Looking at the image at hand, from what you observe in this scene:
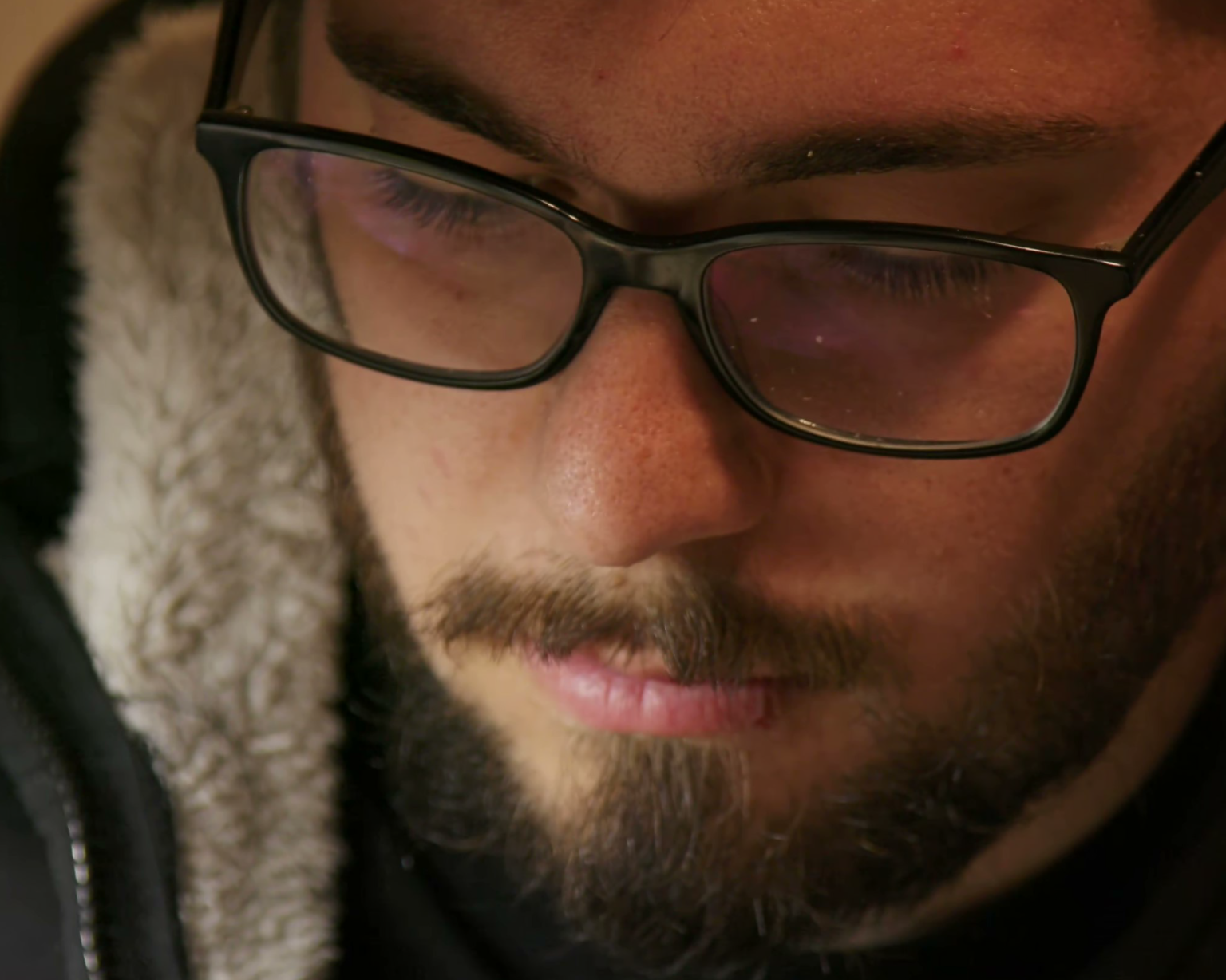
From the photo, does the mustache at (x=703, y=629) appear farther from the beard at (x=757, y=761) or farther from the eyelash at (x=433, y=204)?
the eyelash at (x=433, y=204)

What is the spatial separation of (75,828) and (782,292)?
21.8 inches

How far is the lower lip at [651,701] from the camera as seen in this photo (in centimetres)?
65

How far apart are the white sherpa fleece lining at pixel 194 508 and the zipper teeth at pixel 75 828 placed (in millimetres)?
59

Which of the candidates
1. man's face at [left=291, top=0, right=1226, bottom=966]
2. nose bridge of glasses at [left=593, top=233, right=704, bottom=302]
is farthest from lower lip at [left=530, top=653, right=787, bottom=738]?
nose bridge of glasses at [left=593, top=233, right=704, bottom=302]

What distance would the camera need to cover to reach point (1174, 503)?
0.65 metres

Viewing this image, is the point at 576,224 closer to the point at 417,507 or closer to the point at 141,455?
the point at 417,507

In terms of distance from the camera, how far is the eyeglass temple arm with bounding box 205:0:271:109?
63cm

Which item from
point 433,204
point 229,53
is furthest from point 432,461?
point 229,53

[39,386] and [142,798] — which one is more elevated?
[39,386]

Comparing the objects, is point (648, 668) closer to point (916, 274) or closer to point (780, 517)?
point (780, 517)

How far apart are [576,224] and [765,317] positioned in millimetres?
110

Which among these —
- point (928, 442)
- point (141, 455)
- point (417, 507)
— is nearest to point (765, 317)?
point (928, 442)

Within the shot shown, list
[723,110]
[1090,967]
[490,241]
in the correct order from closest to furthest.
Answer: [723,110]
[490,241]
[1090,967]

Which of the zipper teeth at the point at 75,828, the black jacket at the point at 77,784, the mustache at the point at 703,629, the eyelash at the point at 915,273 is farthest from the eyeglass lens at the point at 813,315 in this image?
the zipper teeth at the point at 75,828
